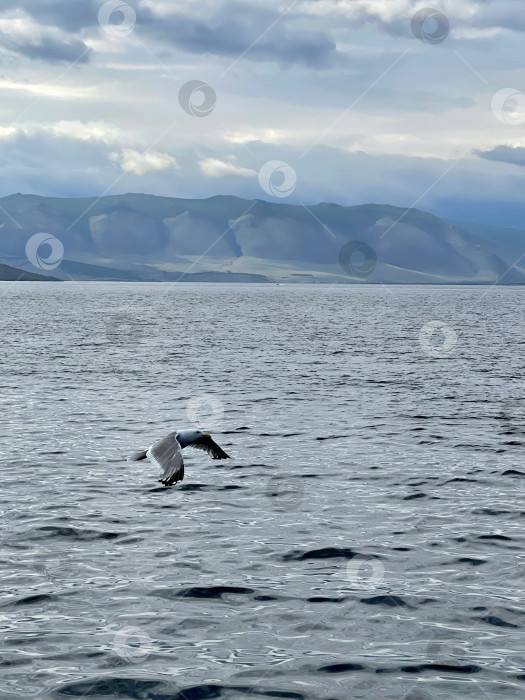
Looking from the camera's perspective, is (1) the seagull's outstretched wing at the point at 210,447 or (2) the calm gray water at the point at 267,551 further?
(1) the seagull's outstretched wing at the point at 210,447

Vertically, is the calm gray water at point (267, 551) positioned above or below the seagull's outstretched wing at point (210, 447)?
below

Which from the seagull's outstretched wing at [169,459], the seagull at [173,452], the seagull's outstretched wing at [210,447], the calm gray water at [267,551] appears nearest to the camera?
the calm gray water at [267,551]

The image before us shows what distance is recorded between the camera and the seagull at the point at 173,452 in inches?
577

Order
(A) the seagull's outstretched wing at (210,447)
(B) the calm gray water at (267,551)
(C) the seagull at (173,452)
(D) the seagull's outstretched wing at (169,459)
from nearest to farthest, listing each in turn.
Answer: (B) the calm gray water at (267,551) → (D) the seagull's outstretched wing at (169,459) → (C) the seagull at (173,452) → (A) the seagull's outstretched wing at (210,447)

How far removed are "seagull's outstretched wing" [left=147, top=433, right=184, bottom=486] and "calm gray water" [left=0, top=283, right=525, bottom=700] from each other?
7.65 ft

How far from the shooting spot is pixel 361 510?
70.5 feet

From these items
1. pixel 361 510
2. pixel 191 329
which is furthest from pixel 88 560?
pixel 191 329

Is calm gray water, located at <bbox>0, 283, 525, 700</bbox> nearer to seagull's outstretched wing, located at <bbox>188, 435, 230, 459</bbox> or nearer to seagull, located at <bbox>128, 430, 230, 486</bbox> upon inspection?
seagull's outstretched wing, located at <bbox>188, 435, 230, 459</bbox>

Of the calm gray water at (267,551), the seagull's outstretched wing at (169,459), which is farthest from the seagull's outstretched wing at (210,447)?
the calm gray water at (267,551)

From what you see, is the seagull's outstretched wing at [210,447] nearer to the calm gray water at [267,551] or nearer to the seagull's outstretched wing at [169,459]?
the seagull's outstretched wing at [169,459]

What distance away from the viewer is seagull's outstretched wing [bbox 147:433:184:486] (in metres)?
14.5

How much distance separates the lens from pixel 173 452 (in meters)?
15.7

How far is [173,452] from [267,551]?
12.7ft

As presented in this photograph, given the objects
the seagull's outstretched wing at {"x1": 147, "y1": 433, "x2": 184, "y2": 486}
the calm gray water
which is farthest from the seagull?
the calm gray water
